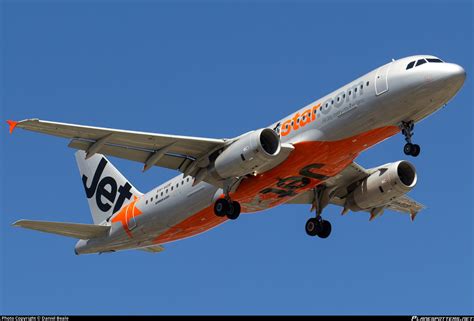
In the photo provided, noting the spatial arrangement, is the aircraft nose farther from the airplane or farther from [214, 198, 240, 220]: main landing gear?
[214, 198, 240, 220]: main landing gear

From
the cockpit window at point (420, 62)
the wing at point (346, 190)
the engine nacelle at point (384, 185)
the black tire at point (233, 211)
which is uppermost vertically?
the cockpit window at point (420, 62)

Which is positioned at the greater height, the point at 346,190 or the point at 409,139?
the point at 346,190

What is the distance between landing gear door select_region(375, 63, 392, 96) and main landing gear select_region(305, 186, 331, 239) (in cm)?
915

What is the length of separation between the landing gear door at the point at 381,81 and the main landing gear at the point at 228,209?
7911 mm

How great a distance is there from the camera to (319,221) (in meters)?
42.1

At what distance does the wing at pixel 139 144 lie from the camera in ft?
114

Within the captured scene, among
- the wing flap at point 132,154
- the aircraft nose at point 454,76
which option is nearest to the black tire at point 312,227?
the wing flap at point 132,154

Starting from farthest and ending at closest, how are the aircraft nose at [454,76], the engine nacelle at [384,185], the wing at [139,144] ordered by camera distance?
the engine nacelle at [384,185] → the wing at [139,144] → the aircraft nose at [454,76]

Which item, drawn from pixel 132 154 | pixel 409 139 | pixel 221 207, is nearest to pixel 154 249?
pixel 221 207

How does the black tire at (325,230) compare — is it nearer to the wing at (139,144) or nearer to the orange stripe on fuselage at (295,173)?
the orange stripe on fuselage at (295,173)

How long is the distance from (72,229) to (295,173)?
12.3 m

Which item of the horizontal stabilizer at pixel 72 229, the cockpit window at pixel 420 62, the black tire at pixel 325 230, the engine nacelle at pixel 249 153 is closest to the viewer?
the cockpit window at pixel 420 62

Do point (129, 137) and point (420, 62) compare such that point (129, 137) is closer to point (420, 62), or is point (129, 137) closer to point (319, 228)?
point (319, 228)

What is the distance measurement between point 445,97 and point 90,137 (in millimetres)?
13868
